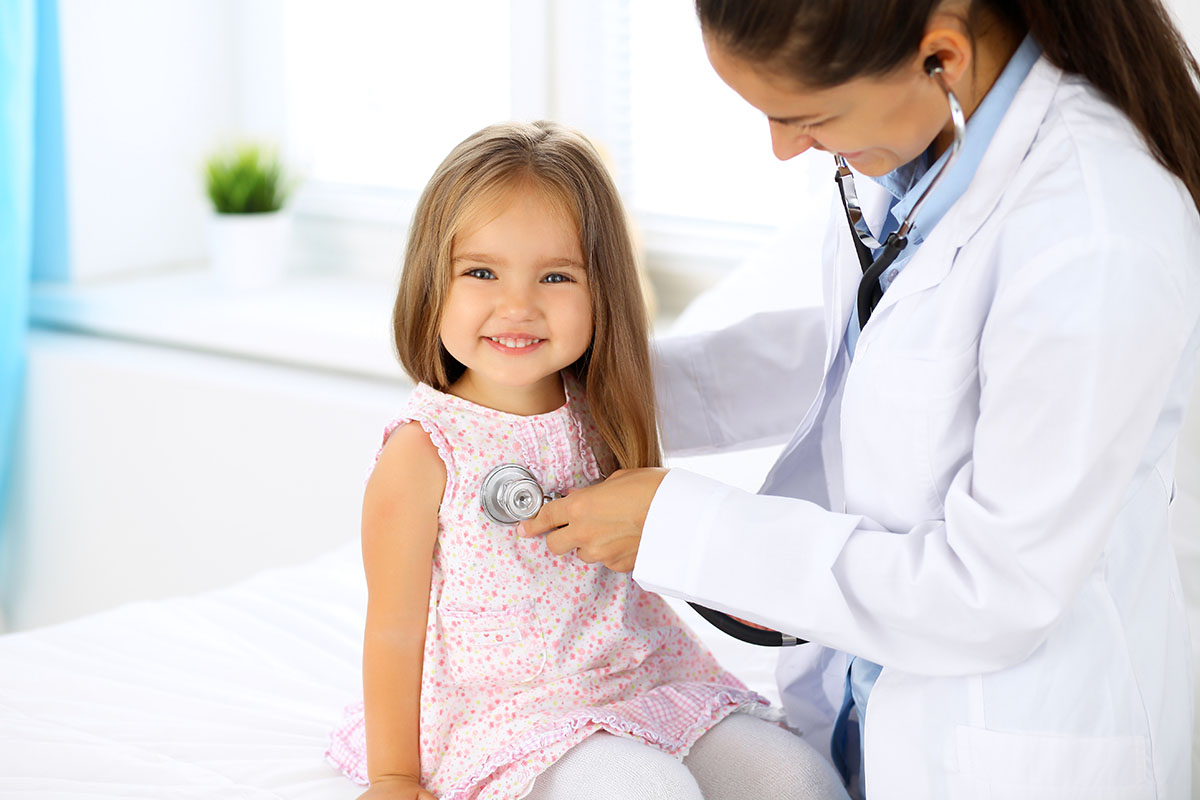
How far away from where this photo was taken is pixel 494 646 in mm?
1181

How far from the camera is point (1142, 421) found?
0.88m

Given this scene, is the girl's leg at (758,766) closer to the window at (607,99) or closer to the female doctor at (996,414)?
the female doctor at (996,414)

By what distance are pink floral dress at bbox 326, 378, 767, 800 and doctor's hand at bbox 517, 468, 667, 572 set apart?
0.25 ft

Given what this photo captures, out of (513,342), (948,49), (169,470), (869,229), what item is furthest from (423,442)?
(169,470)

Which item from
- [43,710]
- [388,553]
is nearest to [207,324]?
[43,710]

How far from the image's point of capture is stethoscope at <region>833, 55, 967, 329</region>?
92 cm

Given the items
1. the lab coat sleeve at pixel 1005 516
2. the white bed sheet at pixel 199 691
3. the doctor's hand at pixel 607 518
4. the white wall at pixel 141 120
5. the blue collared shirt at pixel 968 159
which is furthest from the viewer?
the white wall at pixel 141 120

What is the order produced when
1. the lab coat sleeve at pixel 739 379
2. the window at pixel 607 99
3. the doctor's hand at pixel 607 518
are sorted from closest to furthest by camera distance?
the doctor's hand at pixel 607 518
the lab coat sleeve at pixel 739 379
the window at pixel 607 99

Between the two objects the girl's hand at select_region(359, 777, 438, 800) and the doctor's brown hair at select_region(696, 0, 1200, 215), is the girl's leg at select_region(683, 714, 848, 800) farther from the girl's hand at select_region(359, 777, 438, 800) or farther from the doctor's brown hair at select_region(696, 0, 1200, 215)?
the doctor's brown hair at select_region(696, 0, 1200, 215)

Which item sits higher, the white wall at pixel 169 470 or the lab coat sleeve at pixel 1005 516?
the lab coat sleeve at pixel 1005 516

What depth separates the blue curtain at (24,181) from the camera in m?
2.44

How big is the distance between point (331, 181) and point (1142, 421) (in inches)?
92.8

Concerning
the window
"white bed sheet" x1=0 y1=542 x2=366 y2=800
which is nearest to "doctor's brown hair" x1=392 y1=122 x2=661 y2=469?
"white bed sheet" x1=0 y1=542 x2=366 y2=800

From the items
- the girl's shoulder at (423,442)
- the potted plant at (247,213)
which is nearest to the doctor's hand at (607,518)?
the girl's shoulder at (423,442)
